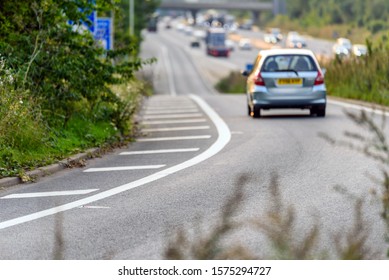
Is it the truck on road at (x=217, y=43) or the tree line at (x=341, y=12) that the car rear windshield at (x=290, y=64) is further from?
the truck on road at (x=217, y=43)

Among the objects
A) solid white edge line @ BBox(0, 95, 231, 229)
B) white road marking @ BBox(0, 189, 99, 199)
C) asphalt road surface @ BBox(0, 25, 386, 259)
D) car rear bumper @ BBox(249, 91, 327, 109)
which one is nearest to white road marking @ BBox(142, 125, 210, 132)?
asphalt road surface @ BBox(0, 25, 386, 259)

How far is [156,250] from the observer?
28.2 feet

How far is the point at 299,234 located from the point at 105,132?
1073 cm

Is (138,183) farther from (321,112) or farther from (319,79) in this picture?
(321,112)

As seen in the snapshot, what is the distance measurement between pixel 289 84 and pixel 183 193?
45.4 ft

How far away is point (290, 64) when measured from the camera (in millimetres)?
26328

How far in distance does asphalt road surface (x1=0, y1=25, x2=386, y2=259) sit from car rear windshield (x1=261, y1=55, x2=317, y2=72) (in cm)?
323

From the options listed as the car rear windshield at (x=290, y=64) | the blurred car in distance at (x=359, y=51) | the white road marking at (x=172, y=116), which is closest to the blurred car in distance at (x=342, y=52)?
the blurred car in distance at (x=359, y=51)

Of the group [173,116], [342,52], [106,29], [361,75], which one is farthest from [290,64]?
[342,52]

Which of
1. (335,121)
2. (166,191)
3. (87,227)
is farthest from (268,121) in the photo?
(87,227)

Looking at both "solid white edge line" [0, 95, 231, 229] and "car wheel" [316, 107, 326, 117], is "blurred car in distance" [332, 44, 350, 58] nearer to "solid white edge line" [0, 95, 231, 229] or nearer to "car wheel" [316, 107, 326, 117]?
"car wheel" [316, 107, 326, 117]

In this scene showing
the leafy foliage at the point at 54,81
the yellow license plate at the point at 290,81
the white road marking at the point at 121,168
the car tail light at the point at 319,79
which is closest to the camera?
the white road marking at the point at 121,168

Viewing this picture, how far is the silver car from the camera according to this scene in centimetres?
2583

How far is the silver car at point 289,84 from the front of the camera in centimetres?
2583
